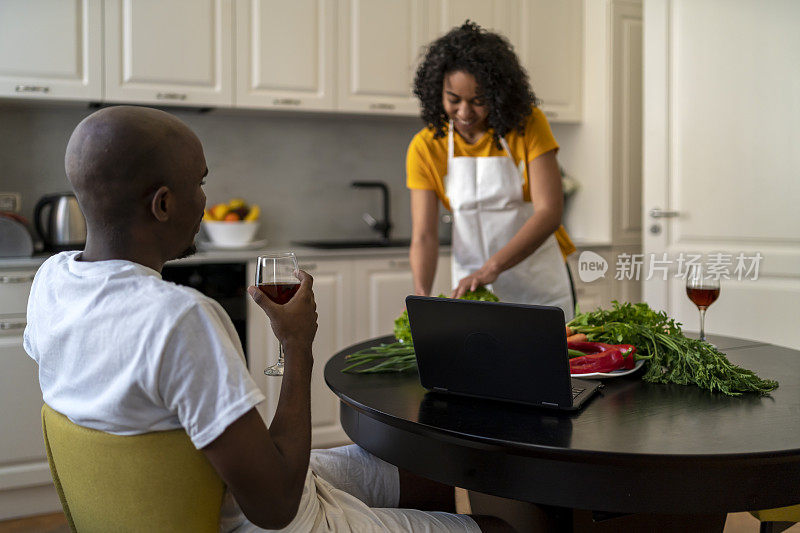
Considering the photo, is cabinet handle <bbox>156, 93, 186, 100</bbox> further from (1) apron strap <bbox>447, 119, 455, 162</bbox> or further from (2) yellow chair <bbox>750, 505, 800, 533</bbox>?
(2) yellow chair <bbox>750, 505, 800, 533</bbox>

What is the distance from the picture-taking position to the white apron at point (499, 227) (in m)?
2.42

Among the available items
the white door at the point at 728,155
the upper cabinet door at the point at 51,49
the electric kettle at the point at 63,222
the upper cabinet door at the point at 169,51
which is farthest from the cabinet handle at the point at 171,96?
the white door at the point at 728,155

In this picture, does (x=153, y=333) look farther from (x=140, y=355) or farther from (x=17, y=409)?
(x=17, y=409)

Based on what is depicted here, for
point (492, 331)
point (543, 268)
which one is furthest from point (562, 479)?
point (543, 268)

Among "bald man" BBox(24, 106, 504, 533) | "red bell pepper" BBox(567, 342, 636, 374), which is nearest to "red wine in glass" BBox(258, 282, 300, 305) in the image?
"bald man" BBox(24, 106, 504, 533)

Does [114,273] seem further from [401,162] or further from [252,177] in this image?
[401,162]

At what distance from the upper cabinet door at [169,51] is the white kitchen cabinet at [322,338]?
90 centimetres

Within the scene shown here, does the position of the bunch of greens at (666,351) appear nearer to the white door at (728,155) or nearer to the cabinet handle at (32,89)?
the white door at (728,155)

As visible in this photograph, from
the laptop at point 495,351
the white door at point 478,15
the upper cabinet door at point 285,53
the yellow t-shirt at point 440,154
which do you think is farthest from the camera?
the white door at point 478,15

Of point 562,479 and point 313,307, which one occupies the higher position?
point 313,307

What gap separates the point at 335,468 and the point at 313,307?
0.47 m

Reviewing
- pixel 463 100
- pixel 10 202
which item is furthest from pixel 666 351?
pixel 10 202

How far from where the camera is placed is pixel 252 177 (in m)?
3.75

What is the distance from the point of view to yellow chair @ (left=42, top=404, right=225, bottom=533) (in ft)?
2.89
